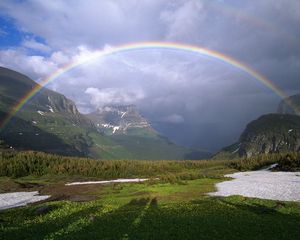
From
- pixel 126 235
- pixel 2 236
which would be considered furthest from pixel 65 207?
pixel 126 235

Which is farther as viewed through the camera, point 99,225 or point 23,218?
point 23,218

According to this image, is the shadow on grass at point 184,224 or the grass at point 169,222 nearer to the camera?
the shadow on grass at point 184,224

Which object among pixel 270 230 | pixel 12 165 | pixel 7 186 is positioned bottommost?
pixel 270 230

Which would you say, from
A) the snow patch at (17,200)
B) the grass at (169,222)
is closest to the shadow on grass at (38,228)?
the grass at (169,222)

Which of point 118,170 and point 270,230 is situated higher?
point 118,170

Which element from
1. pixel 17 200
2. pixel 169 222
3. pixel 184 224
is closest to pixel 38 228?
pixel 169 222

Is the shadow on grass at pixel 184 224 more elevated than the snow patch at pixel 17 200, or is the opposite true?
the snow patch at pixel 17 200

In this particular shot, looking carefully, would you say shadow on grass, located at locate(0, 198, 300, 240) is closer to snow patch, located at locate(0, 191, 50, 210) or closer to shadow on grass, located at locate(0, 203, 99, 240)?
shadow on grass, located at locate(0, 203, 99, 240)

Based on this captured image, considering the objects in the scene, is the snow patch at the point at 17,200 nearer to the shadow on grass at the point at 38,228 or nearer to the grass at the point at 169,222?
the grass at the point at 169,222

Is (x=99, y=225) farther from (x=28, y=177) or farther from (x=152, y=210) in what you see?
(x=28, y=177)

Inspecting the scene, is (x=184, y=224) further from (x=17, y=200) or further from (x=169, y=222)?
(x=17, y=200)

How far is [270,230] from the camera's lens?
32375mm

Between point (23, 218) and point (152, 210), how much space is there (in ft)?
57.3

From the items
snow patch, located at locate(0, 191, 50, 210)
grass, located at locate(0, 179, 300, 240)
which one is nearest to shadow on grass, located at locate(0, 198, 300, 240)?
grass, located at locate(0, 179, 300, 240)
